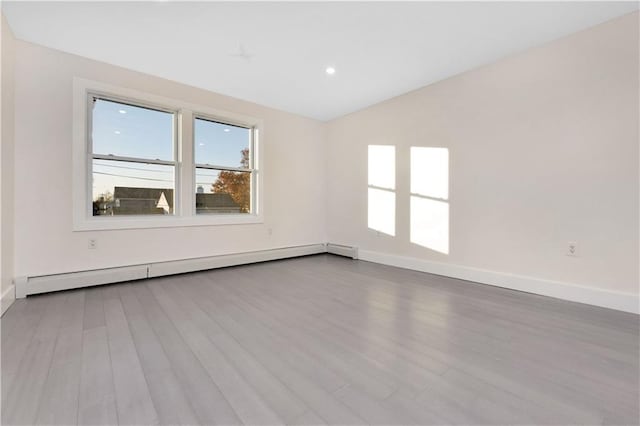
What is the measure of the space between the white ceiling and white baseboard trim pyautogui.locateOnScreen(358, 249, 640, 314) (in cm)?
245

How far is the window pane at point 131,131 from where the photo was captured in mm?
3137

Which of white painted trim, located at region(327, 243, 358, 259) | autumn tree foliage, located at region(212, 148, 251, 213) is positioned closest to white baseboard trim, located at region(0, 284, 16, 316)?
autumn tree foliage, located at region(212, 148, 251, 213)

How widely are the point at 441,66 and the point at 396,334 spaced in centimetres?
310

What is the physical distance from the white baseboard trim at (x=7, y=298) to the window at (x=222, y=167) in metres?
1.88

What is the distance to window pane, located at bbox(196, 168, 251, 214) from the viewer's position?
3.88m

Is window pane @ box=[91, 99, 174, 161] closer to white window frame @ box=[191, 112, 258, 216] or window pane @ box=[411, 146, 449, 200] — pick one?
white window frame @ box=[191, 112, 258, 216]

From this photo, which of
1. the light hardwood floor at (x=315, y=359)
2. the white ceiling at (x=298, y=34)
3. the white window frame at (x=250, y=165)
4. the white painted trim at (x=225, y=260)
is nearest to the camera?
the light hardwood floor at (x=315, y=359)

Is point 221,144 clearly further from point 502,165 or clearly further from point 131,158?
→ point 502,165

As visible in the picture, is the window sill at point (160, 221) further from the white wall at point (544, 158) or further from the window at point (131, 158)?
the white wall at point (544, 158)

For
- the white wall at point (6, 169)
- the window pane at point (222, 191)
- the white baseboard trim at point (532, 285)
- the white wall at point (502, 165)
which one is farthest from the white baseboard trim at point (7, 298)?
the white baseboard trim at point (532, 285)

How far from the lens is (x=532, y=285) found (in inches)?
112

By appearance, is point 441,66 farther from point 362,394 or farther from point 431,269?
point 362,394

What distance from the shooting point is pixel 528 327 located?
2025mm

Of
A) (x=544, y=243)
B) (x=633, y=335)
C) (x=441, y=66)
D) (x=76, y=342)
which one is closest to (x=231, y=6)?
(x=441, y=66)
